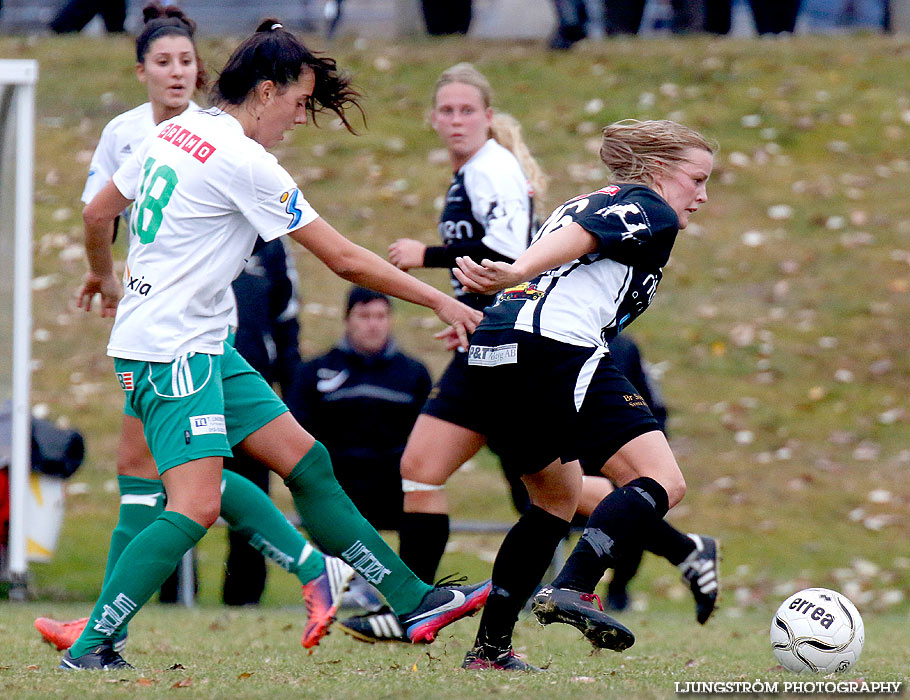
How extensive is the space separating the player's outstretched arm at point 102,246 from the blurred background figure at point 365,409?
Result: 263 cm

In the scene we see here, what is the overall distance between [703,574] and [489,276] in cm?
256

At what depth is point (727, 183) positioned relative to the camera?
13.8 metres

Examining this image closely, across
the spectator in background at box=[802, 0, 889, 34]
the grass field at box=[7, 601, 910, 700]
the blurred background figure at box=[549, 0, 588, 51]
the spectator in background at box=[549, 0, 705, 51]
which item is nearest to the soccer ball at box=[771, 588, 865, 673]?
the grass field at box=[7, 601, 910, 700]

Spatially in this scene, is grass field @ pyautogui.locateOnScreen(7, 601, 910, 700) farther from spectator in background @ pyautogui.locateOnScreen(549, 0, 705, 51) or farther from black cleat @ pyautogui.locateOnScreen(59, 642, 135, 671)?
spectator in background @ pyautogui.locateOnScreen(549, 0, 705, 51)

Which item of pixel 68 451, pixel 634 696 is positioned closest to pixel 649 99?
pixel 68 451

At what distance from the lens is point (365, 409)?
772 cm

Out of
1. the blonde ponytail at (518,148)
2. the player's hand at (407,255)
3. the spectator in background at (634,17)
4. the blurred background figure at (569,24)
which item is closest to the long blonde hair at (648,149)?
the player's hand at (407,255)

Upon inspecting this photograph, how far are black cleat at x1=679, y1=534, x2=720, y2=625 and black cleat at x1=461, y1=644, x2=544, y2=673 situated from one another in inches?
72.3

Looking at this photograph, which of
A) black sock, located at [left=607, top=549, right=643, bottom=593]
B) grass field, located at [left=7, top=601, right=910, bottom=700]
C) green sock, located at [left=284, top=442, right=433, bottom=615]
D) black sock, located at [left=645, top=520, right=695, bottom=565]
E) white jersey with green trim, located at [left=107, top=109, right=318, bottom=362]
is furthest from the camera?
black sock, located at [left=607, top=549, right=643, bottom=593]

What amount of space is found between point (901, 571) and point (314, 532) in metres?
5.47

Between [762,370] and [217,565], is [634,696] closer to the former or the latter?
[217,565]

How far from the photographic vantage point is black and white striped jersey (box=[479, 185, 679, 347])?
4070mm

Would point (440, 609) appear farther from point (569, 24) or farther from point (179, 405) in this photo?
point (569, 24)

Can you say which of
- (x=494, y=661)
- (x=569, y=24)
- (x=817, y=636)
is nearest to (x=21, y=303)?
(x=494, y=661)
